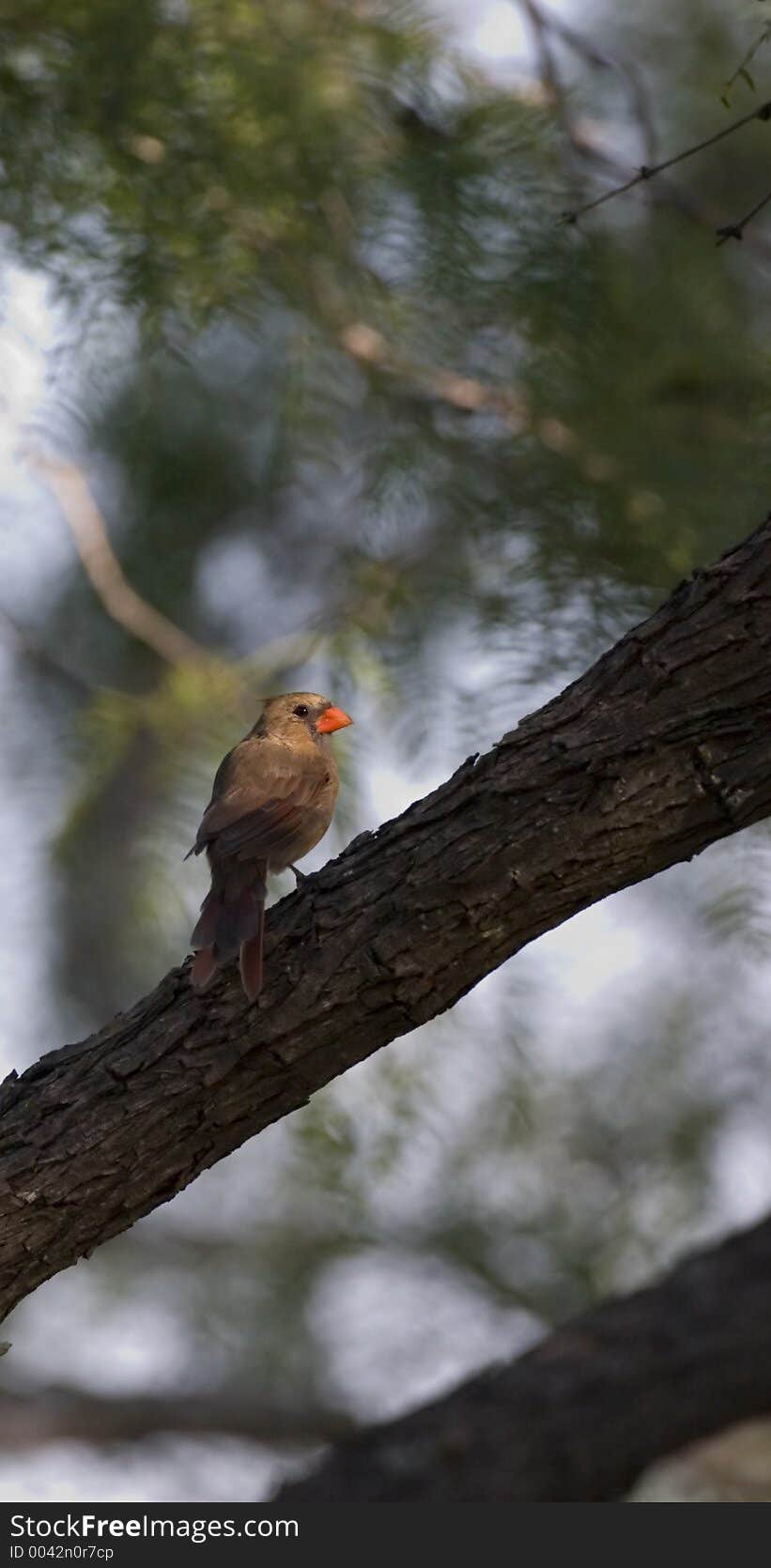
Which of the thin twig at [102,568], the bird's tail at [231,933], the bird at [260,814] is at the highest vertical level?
the thin twig at [102,568]

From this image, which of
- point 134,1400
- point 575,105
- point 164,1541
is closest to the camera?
point 164,1541

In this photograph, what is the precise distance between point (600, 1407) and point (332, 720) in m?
1.62

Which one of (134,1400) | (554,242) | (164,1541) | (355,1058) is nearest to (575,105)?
(554,242)

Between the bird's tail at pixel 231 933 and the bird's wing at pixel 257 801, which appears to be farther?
the bird's wing at pixel 257 801

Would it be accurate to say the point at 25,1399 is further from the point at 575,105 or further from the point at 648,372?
the point at 575,105

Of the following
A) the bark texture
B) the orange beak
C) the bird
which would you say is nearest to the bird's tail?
the bird

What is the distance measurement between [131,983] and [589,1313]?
1.30 m

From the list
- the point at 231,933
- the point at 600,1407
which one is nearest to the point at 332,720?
the point at 231,933

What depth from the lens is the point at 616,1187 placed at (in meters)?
4.70

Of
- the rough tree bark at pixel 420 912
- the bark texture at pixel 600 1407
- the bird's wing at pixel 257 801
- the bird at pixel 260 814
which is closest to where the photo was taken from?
the rough tree bark at pixel 420 912

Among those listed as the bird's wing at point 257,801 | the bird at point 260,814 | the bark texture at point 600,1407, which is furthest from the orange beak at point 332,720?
the bark texture at point 600,1407

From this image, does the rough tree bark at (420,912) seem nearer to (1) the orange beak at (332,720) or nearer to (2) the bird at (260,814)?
(2) the bird at (260,814)

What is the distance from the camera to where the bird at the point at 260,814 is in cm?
264

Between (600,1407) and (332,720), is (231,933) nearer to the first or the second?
(332,720)
